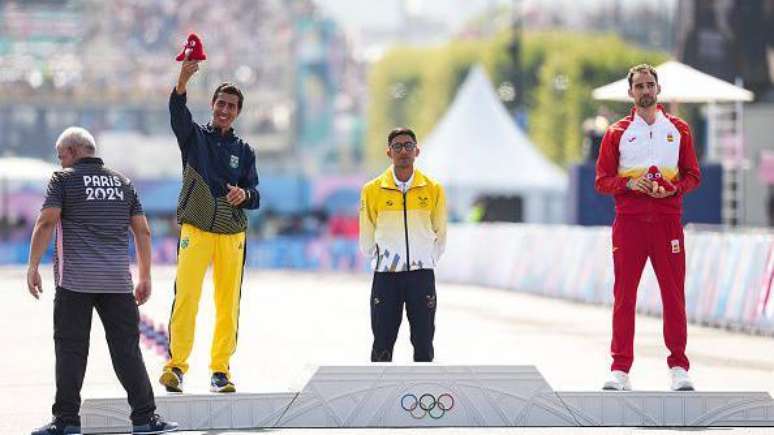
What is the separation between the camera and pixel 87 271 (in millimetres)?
11320

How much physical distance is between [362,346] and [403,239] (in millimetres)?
6965

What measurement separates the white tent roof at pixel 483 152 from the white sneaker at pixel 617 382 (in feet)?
109

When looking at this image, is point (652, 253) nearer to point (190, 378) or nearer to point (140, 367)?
point (140, 367)

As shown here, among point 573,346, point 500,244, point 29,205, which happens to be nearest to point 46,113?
point 29,205

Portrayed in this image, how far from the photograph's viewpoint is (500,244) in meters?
35.6

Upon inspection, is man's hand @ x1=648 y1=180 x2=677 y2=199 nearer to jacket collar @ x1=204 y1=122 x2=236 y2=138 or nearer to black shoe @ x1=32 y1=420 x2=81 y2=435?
jacket collar @ x1=204 y1=122 x2=236 y2=138

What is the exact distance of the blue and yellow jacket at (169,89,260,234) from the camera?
40.4ft

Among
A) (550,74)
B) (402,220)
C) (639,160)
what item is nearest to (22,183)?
(550,74)

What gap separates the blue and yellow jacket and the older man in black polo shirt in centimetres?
85

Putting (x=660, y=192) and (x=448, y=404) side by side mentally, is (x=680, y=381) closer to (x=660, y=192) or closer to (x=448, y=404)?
(x=660, y=192)

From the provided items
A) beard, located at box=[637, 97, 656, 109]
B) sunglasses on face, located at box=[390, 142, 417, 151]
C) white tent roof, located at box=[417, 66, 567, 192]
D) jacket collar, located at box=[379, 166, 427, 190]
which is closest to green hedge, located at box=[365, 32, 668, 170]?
white tent roof, located at box=[417, 66, 567, 192]

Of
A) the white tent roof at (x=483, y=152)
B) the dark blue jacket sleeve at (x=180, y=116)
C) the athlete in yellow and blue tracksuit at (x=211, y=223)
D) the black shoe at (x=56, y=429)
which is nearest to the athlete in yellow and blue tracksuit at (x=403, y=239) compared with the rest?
the athlete in yellow and blue tracksuit at (x=211, y=223)

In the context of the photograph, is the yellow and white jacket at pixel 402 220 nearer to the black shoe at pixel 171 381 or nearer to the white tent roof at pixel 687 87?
the black shoe at pixel 171 381

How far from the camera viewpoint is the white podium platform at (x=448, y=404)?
11.8m
